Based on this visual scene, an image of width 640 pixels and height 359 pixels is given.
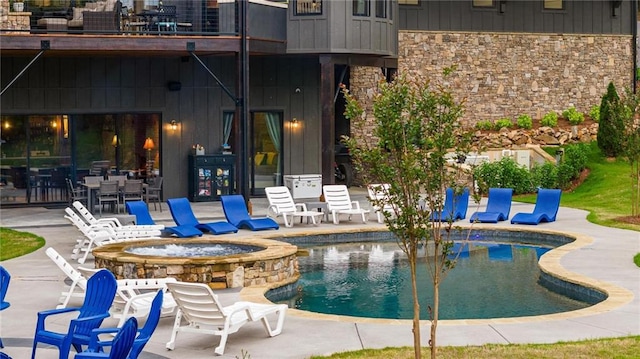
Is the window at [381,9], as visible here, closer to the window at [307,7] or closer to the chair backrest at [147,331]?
the window at [307,7]

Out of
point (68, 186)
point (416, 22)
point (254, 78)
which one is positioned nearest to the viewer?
point (68, 186)

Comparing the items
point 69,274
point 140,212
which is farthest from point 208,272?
point 140,212

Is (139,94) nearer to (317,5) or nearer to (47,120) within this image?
(47,120)

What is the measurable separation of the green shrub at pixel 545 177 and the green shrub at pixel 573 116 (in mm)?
4561

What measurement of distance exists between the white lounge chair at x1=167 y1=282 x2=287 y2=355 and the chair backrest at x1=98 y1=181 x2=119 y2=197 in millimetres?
12624

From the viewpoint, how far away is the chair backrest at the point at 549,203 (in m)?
23.0

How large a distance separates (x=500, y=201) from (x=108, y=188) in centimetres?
853

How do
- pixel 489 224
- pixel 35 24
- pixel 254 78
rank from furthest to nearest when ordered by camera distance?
1. pixel 254 78
2. pixel 35 24
3. pixel 489 224

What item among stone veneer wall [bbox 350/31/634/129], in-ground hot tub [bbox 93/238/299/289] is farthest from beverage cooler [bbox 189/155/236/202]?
in-ground hot tub [bbox 93/238/299/289]

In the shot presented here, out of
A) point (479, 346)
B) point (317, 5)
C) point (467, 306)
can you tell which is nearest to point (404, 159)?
point (479, 346)

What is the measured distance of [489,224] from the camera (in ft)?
74.5

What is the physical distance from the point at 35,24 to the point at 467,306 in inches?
557

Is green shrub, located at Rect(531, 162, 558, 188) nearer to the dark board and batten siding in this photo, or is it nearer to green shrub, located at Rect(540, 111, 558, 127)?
green shrub, located at Rect(540, 111, 558, 127)

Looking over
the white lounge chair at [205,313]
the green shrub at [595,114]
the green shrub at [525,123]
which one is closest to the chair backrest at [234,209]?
the white lounge chair at [205,313]
